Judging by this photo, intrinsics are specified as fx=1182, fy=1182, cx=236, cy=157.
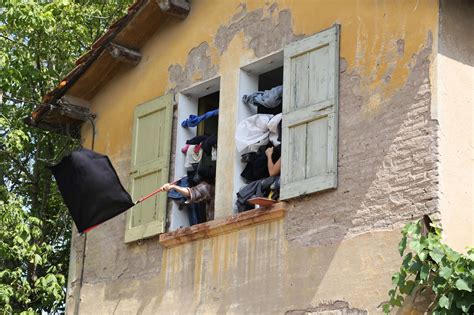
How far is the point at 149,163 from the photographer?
43.0 ft

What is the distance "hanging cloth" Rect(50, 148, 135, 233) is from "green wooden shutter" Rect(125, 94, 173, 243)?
0.53 metres

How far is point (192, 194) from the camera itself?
40.7 ft

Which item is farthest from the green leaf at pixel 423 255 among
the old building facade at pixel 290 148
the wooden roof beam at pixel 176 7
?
the wooden roof beam at pixel 176 7

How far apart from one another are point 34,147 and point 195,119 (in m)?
3.43

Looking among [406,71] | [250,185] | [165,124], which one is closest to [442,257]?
[406,71]

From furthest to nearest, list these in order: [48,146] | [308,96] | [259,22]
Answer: [48,146]
[259,22]
[308,96]

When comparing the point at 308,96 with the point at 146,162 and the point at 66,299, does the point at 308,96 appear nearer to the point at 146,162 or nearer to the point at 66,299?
the point at 146,162

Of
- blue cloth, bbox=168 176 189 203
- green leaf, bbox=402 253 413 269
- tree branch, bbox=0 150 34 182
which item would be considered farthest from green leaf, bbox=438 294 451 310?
tree branch, bbox=0 150 34 182

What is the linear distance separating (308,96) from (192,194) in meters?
1.85

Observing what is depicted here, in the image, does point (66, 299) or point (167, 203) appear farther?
point (66, 299)

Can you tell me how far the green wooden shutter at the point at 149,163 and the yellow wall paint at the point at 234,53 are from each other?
0.24 meters

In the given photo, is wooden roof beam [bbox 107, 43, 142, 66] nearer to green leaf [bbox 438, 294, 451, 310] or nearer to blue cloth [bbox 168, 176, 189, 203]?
blue cloth [bbox 168, 176, 189, 203]

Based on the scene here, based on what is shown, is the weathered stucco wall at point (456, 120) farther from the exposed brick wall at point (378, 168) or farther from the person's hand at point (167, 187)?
the person's hand at point (167, 187)

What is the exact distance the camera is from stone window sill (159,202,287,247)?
1130 centimetres
